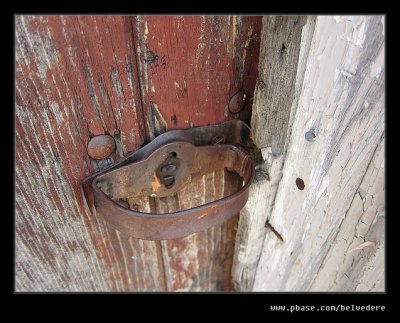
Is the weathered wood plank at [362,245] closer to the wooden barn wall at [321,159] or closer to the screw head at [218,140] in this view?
the wooden barn wall at [321,159]

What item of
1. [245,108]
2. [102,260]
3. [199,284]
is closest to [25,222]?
[102,260]

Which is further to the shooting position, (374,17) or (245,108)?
(245,108)

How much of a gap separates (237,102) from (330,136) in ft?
0.57

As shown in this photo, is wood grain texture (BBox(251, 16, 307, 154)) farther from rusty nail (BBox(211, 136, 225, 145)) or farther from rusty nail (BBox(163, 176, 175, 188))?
rusty nail (BBox(163, 176, 175, 188))

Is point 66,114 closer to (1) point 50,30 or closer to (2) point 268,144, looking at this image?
(1) point 50,30

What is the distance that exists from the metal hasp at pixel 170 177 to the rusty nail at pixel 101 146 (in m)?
0.03

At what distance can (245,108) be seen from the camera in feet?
2.33

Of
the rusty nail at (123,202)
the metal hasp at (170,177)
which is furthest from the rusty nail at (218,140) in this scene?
the rusty nail at (123,202)

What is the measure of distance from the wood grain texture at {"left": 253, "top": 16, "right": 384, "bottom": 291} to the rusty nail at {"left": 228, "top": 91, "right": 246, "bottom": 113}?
0.10 metres

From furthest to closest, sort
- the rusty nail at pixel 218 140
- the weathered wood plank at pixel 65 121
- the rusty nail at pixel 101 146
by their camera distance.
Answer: the rusty nail at pixel 218 140
the rusty nail at pixel 101 146
the weathered wood plank at pixel 65 121

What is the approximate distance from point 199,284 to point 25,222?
1.93 feet

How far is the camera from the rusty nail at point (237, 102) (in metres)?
0.68

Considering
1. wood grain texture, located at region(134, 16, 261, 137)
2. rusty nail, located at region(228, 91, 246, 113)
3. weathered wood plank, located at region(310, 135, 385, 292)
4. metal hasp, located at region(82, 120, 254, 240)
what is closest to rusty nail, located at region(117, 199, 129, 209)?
metal hasp, located at region(82, 120, 254, 240)

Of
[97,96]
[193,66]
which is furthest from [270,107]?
[97,96]
